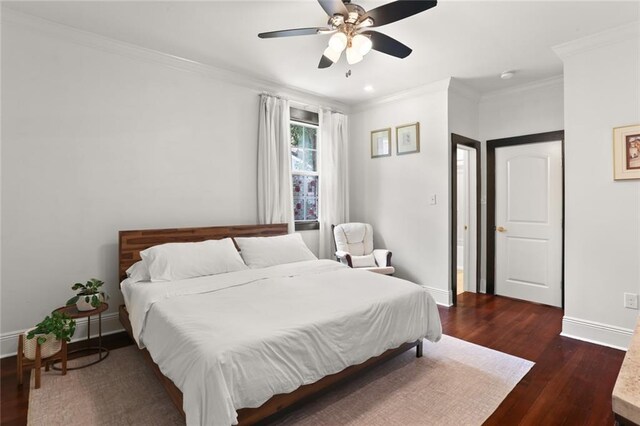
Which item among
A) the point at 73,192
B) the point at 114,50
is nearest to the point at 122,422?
the point at 73,192

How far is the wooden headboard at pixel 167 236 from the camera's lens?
118 inches

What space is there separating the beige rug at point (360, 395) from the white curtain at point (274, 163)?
2.11 meters

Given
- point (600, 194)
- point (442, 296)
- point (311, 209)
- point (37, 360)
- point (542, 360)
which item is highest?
point (600, 194)

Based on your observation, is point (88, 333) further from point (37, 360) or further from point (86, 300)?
point (37, 360)

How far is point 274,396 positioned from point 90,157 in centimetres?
266

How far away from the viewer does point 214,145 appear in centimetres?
369

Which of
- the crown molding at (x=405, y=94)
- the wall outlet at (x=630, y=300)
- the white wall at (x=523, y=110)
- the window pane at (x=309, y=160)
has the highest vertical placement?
the crown molding at (x=405, y=94)

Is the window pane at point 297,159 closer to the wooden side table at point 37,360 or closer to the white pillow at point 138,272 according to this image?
the white pillow at point 138,272

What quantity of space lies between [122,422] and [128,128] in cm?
250

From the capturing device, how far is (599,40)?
9.36 feet

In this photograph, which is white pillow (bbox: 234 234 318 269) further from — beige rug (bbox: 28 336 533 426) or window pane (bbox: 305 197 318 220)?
beige rug (bbox: 28 336 533 426)

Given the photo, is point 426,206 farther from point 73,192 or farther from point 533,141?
point 73,192

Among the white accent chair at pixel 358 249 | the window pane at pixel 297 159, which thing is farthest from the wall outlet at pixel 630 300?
the window pane at pixel 297 159

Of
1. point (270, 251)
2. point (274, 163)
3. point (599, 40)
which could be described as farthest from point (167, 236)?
point (599, 40)
